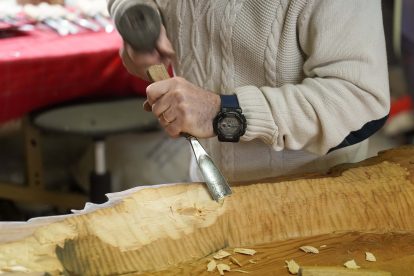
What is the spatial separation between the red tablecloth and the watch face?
3.52 ft

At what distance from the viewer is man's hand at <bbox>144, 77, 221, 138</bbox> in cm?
66

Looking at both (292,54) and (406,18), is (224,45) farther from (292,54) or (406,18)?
(406,18)

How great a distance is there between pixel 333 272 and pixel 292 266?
7 cm

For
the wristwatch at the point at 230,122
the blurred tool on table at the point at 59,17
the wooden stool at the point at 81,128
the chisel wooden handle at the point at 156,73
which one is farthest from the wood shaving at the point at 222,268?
the blurred tool on table at the point at 59,17

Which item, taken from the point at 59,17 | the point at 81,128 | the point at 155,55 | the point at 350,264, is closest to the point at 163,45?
the point at 155,55

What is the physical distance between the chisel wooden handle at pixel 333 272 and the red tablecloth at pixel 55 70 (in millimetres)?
1292

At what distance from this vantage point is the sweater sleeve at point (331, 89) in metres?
0.65

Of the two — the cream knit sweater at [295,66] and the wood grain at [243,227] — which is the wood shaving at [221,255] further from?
the cream knit sweater at [295,66]

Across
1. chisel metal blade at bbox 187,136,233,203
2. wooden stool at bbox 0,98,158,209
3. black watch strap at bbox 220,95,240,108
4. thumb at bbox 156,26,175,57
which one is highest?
thumb at bbox 156,26,175,57

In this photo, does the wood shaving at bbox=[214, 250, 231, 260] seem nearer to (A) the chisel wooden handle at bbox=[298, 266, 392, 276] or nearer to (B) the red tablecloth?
(A) the chisel wooden handle at bbox=[298, 266, 392, 276]

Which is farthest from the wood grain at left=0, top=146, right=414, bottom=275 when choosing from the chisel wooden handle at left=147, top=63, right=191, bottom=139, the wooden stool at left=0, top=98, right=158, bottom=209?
the wooden stool at left=0, top=98, right=158, bottom=209

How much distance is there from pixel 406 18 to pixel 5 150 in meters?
2.25

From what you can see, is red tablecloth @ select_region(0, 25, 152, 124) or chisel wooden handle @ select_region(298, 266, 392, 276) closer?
chisel wooden handle @ select_region(298, 266, 392, 276)

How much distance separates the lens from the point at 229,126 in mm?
675
